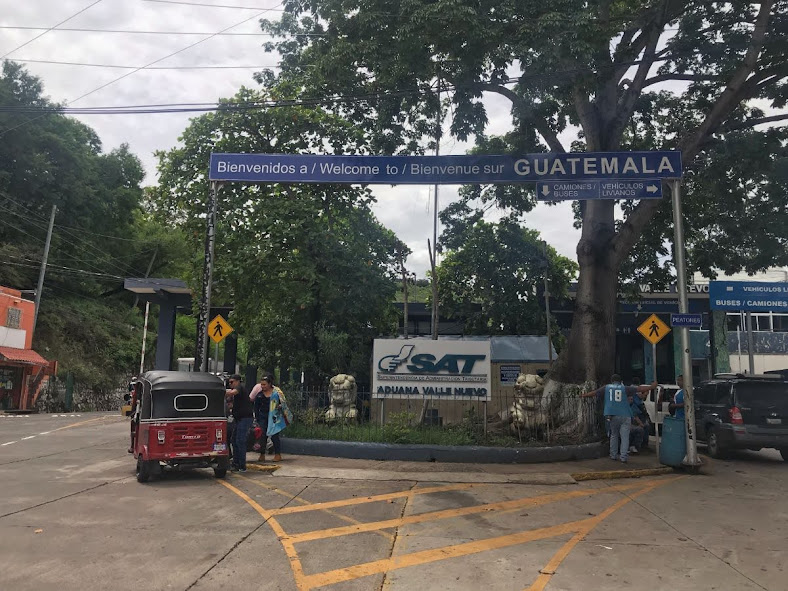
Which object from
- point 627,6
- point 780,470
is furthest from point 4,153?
point 780,470

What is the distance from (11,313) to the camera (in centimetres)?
3067

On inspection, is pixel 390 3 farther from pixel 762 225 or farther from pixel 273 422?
pixel 762 225

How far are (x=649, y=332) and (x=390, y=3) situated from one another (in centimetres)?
872

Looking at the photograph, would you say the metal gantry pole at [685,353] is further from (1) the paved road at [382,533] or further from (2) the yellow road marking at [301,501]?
(2) the yellow road marking at [301,501]

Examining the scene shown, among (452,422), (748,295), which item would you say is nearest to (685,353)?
(452,422)

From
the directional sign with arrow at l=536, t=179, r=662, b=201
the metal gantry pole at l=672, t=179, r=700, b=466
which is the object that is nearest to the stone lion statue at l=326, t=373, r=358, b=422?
the directional sign with arrow at l=536, t=179, r=662, b=201

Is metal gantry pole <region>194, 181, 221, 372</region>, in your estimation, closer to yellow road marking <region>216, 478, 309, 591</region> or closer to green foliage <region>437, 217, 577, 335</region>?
yellow road marking <region>216, 478, 309, 591</region>

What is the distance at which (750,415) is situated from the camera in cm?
1284

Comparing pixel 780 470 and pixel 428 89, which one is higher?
pixel 428 89

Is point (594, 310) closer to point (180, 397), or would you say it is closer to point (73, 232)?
point (180, 397)

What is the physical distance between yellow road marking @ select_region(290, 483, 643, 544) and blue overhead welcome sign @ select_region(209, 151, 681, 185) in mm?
6762

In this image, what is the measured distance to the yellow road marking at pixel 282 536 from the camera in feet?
17.5

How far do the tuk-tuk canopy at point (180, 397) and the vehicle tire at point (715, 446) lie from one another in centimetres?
1061

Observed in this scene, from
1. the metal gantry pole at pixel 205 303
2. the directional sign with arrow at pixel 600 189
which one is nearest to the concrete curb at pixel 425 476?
the metal gantry pole at pixel 205 303
